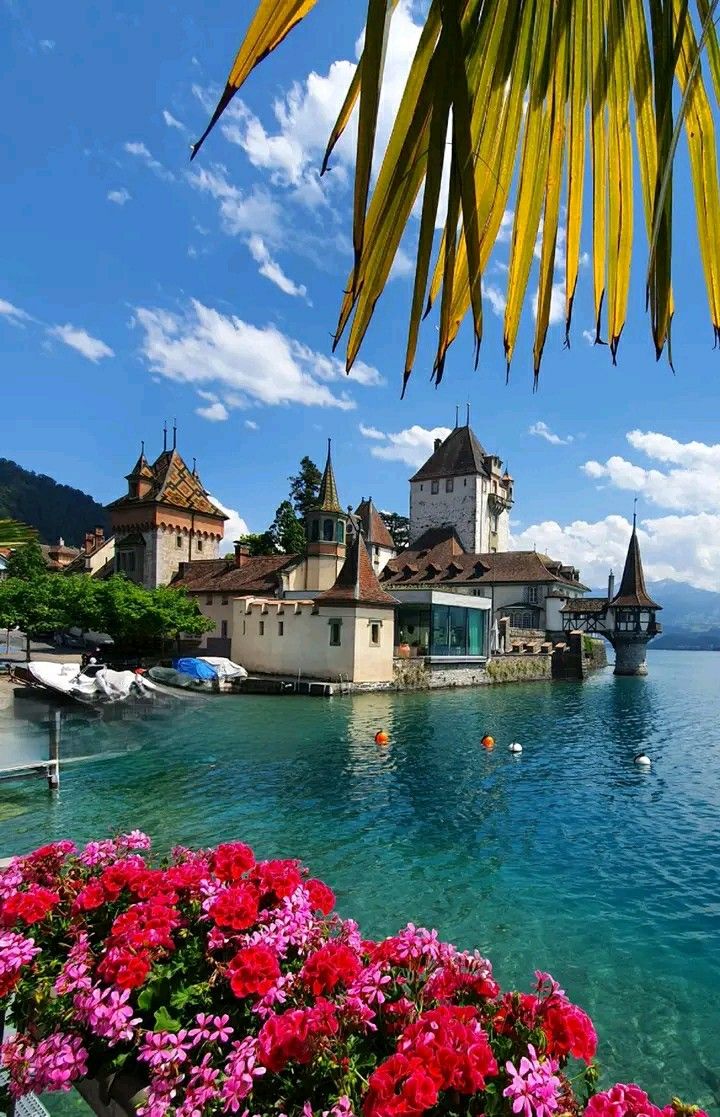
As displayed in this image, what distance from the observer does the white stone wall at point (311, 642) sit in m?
36.9

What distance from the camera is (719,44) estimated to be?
1.28 metres

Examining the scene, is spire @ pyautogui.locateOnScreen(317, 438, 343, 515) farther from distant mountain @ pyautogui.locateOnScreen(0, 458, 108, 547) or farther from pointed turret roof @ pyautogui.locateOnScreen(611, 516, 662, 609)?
distant mountain @ pyautogui.locateOnScreen(0, 458, 108, 547)

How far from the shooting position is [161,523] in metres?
50.7

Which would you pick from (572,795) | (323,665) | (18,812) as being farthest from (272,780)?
(323,665)

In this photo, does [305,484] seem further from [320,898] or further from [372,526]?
[320,898]

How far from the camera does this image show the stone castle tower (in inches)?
2940

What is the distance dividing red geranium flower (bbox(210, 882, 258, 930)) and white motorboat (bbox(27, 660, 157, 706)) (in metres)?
26.4

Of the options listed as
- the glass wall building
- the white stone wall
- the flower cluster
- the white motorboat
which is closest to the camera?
the flower cluster

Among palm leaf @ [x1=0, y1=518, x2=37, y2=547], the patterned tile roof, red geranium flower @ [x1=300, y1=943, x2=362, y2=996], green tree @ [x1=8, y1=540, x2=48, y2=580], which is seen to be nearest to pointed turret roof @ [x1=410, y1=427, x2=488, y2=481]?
the patterned tile roof

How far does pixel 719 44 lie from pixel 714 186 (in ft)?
0.84

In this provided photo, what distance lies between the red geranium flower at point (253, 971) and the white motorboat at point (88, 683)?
26782 millimetres

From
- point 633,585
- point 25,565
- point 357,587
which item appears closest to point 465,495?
point 633,585

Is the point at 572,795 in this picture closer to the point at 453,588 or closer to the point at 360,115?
the point at 360,115

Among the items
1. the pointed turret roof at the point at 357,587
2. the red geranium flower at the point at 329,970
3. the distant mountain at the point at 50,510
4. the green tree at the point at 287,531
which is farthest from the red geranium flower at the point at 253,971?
the distant mountain at the point at 50,510
